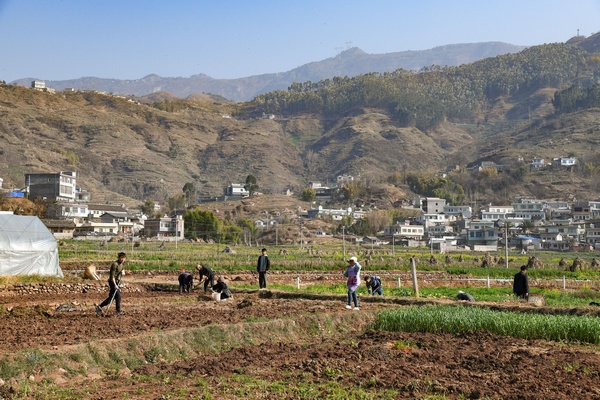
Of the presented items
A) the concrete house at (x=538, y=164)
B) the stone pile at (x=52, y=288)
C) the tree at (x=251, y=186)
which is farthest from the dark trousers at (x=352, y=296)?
the concrete house at (x=538, y=164)

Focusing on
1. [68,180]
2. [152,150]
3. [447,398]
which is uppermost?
[152,150]

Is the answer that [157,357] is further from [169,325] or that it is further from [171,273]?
[171,273]

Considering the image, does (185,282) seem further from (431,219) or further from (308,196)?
(308,196)

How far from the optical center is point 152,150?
19150 cm

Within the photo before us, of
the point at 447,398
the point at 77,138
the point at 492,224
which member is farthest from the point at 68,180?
the point at 447,398

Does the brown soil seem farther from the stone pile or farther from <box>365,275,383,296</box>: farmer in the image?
the stone pile

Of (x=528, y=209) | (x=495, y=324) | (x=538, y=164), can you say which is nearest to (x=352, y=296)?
(x=495, y=324)

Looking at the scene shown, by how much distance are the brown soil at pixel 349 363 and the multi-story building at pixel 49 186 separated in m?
92.1

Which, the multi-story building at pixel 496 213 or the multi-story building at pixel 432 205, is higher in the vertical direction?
the multi-story building at pixel 432 205

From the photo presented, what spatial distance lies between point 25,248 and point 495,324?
2271cm

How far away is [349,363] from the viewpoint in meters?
12.2

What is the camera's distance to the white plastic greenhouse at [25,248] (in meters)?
31.1

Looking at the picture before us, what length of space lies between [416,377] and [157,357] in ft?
15.1

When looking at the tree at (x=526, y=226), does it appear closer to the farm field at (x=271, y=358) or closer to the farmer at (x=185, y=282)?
the farmer at (x=185, y=282)
